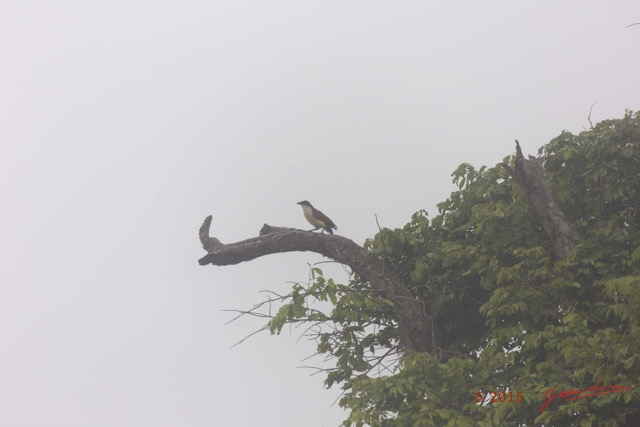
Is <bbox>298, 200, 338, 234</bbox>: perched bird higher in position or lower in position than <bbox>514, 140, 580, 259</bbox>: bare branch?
higher

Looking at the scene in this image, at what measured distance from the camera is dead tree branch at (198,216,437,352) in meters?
13.0

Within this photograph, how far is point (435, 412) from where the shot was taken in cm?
983

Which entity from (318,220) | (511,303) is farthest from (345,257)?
(511,303)

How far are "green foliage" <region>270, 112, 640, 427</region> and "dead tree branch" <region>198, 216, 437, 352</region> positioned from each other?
11.5 inches

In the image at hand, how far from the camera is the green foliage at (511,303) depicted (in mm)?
9461

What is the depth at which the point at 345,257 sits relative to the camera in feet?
45.2

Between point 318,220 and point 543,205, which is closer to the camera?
point 543,205

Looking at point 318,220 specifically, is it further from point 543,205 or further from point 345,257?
point 543,205

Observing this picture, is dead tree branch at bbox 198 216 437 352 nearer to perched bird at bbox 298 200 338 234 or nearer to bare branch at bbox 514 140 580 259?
perched bird at bbox 298 200 338 234

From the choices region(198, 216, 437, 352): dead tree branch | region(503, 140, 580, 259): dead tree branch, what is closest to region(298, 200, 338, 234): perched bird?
region(198, 216, 437, 352): dead tree branch

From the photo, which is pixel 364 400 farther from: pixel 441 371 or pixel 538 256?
pixel 538 256

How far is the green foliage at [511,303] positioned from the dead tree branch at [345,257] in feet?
0.96

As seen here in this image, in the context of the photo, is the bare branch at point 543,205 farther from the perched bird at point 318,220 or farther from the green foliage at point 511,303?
the perched bird at point 318,220

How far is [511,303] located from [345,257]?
3.72 m
